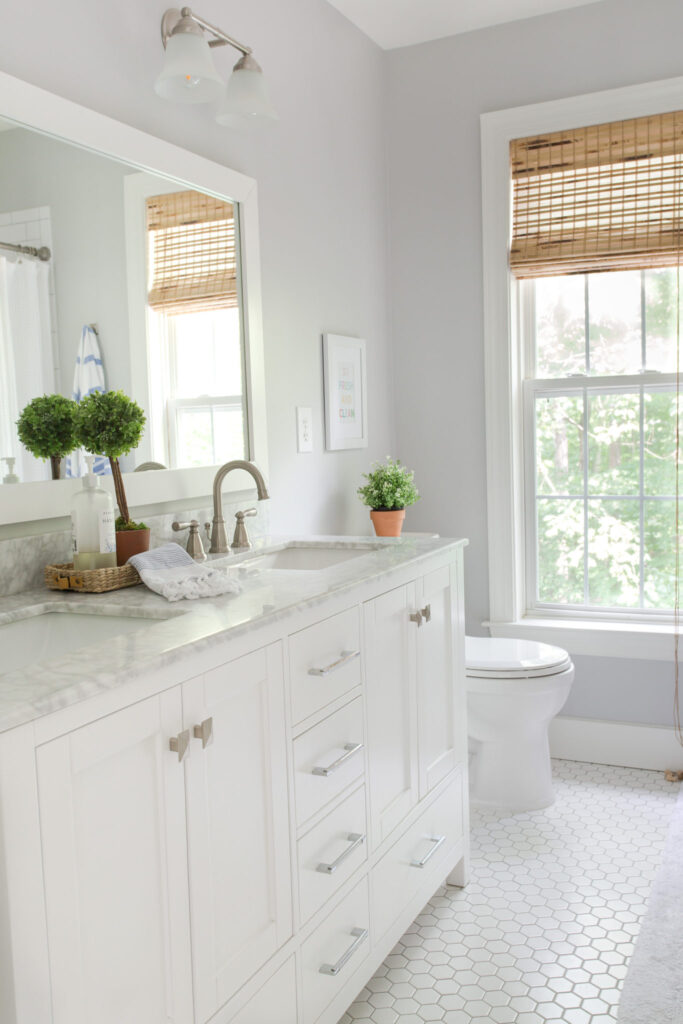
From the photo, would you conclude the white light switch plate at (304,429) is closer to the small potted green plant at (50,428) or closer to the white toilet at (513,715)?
the white toilet at (513,715)

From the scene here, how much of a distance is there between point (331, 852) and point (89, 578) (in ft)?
2.17

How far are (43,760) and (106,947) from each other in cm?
27

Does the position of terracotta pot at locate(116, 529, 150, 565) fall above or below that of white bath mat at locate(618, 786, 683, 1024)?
above

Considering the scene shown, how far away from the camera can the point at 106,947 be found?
3.54 feet

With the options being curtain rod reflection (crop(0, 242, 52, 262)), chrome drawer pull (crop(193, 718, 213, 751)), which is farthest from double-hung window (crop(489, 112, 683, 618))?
chrome drawer pull (crop(193, 718, 213, 751))

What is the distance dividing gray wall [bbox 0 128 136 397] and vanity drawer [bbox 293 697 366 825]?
2.70 feet

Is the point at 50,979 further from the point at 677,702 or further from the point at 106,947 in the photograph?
the point at 677,702

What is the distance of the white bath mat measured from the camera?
179 centimetres

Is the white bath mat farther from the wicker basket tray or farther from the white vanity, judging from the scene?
the wicker basket tray

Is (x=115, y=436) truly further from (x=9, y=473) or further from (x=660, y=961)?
(x=660, y=961)

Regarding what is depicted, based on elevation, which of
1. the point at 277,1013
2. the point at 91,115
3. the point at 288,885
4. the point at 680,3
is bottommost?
the point at 277,1013

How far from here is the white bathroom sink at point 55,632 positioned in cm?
140

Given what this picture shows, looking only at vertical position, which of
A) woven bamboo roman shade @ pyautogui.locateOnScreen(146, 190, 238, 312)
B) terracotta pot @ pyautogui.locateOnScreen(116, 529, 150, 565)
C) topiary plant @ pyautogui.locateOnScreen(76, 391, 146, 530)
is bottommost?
terracotta pot @ pyautogui.locateOnScreen(116, 529, 150, 565)

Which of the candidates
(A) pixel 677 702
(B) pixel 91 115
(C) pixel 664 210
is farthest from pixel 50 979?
(C) pixel 664 210
